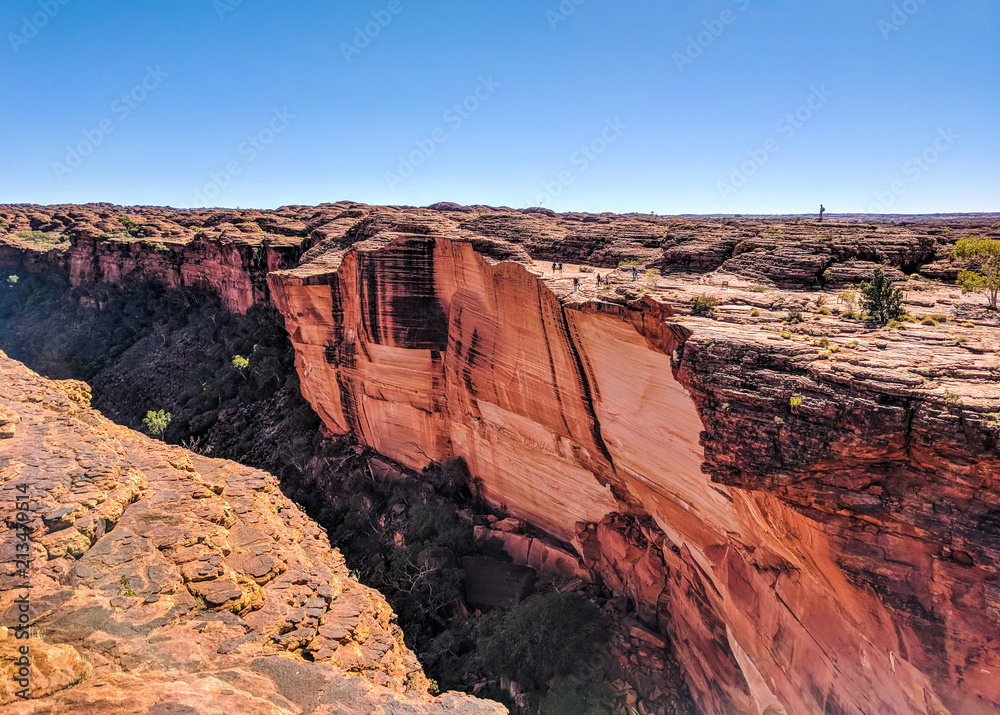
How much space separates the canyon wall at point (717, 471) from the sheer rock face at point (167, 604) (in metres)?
6.56

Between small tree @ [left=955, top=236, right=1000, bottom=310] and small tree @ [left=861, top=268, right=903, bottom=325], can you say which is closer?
small tree @ [left=861, top=268, right=903, bottom=325]

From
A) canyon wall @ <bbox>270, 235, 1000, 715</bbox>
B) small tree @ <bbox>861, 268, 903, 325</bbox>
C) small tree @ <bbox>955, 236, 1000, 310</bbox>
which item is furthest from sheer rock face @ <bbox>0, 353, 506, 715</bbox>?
small tree @ <bbox>955, 236, 1000, 310</bbox>

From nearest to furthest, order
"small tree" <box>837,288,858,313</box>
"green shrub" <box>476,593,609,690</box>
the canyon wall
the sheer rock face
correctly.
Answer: the sheer rock face < the canyon wall < "small tree" <box>837,288,858,313</box> < "green shrub" <box>476,593,609,690</box>

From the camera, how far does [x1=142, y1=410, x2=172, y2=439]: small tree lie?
105 ft

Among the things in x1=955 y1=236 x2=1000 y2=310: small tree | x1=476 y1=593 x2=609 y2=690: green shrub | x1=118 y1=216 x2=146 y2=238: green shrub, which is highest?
x1=118 y1=216 x2=146 y2=238: green shrub

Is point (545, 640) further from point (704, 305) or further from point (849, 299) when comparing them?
point (849, 299)

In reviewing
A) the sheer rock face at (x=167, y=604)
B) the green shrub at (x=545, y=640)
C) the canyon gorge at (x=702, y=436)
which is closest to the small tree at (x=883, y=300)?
the canyon gorge at (x=702, y=436)

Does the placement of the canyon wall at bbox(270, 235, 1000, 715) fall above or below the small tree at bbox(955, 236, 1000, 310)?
below

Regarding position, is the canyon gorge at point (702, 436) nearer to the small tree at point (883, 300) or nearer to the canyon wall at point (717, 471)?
the canyon wall at point (717, 471)

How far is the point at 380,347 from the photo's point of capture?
21500 millimetres

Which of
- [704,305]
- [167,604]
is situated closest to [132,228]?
[167,604]

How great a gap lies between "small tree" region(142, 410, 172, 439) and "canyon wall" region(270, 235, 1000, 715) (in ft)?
61.2

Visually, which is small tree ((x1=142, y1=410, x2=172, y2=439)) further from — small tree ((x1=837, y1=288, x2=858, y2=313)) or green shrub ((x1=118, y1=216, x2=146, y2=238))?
green shrub ((x1=118, y1=216, x2=146, y2=238))

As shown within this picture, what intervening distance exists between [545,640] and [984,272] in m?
15.1
